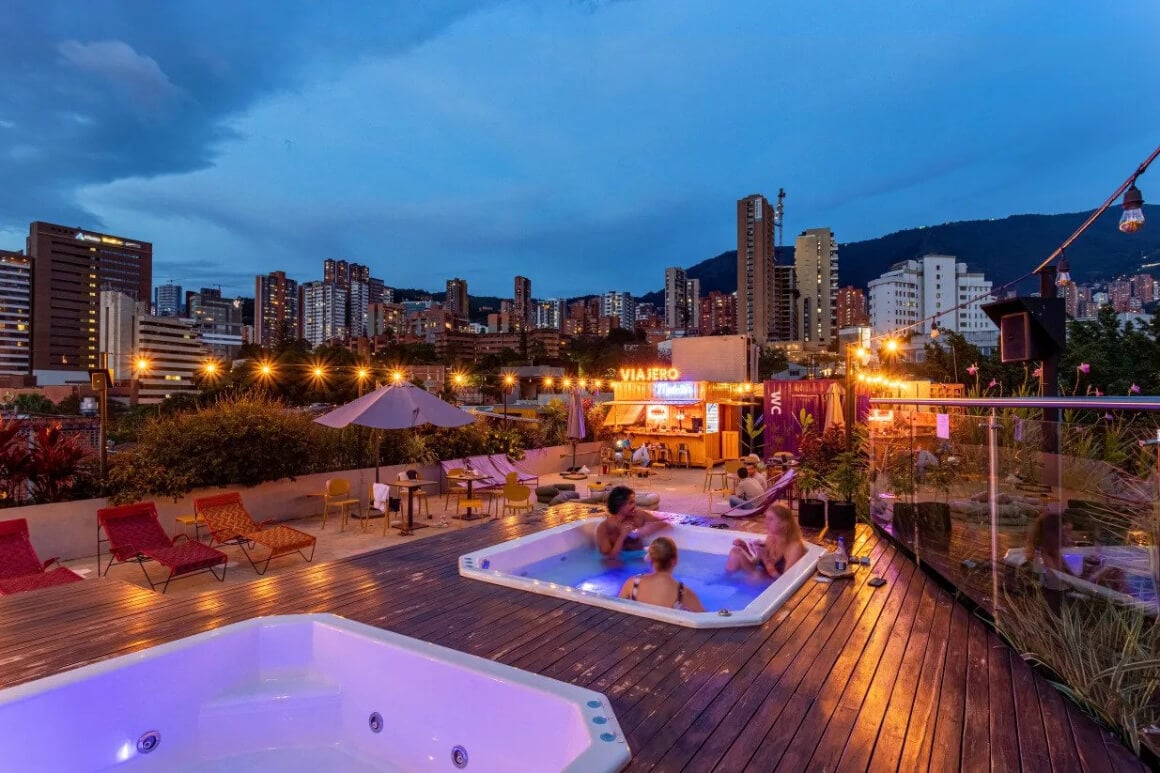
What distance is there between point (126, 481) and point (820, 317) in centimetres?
13526

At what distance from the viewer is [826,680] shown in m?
3.31

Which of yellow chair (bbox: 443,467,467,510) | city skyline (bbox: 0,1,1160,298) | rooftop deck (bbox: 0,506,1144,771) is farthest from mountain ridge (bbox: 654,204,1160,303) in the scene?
rooftop deck (bbox: 0,506,1144,771)

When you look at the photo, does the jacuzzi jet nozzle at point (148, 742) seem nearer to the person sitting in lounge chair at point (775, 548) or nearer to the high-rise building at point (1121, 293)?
the person sitting in lounge chair at point (775, 548)

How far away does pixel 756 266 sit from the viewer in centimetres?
11962

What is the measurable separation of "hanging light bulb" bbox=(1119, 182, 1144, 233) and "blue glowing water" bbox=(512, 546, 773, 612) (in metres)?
5.24

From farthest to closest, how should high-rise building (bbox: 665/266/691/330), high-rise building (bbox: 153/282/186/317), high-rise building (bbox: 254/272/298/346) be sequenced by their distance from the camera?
1. high-rise building (bbox: 153/282/186/317)
2. high-rise building (bbox: 665/266/691/330)
3. high-rise building (bbox: 254/272/298/346)

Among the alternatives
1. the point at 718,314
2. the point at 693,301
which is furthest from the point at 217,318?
the point at 718,314

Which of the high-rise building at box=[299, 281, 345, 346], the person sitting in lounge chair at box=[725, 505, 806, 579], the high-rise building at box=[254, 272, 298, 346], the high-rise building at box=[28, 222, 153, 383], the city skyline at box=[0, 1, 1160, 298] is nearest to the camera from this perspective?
the person sitting in lounge chair at box=[725, 505, 806, 579]

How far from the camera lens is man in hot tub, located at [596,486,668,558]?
7582 millimetres

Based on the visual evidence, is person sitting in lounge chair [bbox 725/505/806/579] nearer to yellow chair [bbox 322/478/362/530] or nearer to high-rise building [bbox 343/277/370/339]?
A: yellow chair [bbox 322/478/362/530]

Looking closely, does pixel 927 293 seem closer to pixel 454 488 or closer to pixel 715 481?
pixel 715 481

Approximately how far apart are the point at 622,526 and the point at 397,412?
4.02m

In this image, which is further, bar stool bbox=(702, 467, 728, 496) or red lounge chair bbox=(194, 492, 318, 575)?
bar stool bbox=(702, 467, 728, 496)

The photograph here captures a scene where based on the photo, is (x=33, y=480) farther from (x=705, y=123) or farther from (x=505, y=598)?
(x=705, y=123)
